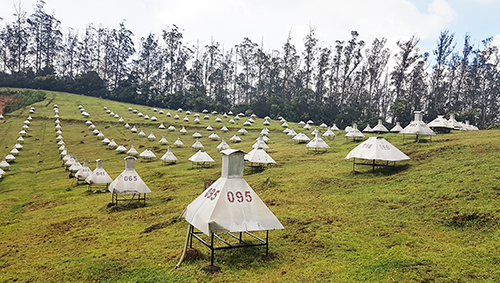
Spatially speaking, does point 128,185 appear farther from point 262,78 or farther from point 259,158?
point 262,78

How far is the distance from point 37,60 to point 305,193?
112 m

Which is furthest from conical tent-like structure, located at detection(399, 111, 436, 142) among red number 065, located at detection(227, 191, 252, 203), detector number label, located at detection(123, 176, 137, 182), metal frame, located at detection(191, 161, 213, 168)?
red number 065, located at detection(227, 191, 252, 203)

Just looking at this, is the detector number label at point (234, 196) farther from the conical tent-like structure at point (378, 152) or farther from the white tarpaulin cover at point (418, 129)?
the white tarpaulin cover at point (418, 129)

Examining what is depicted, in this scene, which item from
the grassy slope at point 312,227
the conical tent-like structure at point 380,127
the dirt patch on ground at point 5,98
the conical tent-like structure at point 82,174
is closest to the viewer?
the grassy slope at point 312,227

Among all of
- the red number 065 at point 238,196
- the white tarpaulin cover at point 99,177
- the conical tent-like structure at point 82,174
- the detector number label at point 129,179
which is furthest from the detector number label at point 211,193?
the conical tent-like structure at point 82,174

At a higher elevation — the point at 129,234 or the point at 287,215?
the point at 287,215

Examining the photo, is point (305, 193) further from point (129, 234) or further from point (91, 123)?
point (91, 123)

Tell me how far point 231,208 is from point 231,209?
0.10 feet

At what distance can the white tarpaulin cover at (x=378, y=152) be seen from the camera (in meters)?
21.6

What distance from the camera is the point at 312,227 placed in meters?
14.0

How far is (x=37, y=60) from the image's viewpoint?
106875 millimetres

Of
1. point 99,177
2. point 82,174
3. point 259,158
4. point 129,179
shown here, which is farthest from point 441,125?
point 82,174

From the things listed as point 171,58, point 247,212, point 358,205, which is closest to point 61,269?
point 247,212

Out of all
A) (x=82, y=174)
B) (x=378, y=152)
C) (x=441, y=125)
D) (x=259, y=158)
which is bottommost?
(x=82, y=174)
